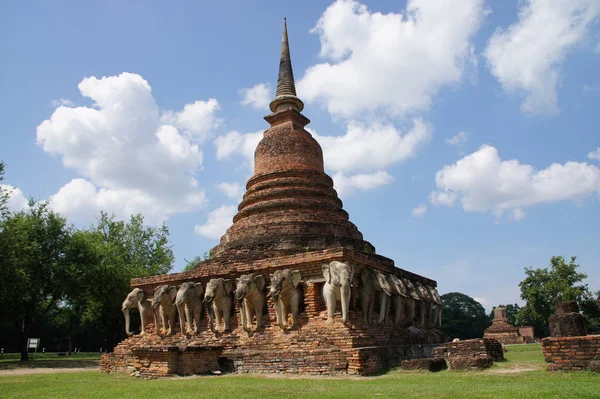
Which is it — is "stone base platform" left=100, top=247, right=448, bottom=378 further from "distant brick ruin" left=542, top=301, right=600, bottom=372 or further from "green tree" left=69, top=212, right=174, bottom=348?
"green tree" left=69, top=212, right=174, bottom=348

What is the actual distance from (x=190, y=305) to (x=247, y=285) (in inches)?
102

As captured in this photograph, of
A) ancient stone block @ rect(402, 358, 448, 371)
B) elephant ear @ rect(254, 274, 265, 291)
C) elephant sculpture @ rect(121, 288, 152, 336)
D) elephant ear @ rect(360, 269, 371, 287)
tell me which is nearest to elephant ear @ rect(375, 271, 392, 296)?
elephant ear @ rect(360, 269, 371, 287)

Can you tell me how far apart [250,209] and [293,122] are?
463cm

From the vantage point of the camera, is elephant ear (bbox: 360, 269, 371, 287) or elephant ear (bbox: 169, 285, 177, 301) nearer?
elephant ear (bbox: 360, 269, 371, 287)

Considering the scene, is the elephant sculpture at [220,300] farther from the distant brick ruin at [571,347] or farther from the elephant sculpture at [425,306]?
the distant brick ruin at [571,347]

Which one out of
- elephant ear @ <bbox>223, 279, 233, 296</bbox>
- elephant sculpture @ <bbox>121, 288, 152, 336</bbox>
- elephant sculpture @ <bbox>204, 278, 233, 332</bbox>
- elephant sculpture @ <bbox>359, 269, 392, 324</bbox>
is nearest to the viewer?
elephant sculpture @ <bbox>359, 269, 392, 324</bbox>

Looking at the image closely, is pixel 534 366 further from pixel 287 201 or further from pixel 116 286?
pixel 116 286

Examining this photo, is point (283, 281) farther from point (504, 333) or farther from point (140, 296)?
point (504, 333)

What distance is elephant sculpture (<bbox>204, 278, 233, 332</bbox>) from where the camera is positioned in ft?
47.8

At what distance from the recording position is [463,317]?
60.0 meters

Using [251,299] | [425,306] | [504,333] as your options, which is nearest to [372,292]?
[251,299]

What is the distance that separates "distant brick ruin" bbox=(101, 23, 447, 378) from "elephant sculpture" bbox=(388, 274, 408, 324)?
42mm

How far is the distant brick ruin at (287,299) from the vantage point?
1250cm

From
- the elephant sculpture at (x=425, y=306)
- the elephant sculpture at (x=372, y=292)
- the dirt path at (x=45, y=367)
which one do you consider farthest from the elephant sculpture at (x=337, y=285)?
the dirt path at (x=45, y=367)
